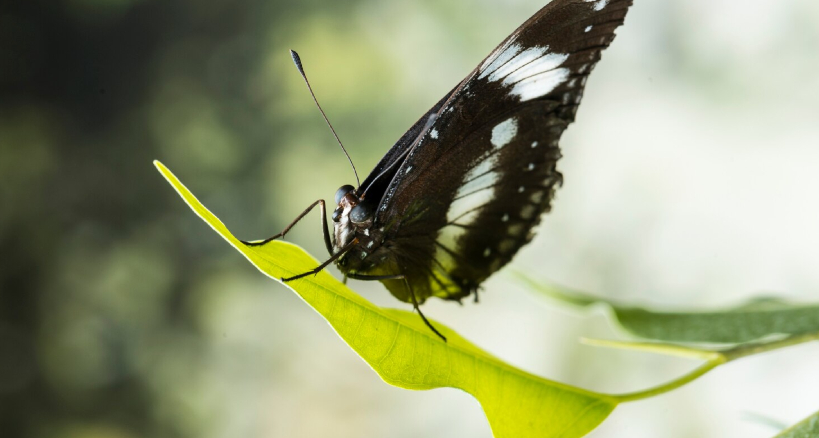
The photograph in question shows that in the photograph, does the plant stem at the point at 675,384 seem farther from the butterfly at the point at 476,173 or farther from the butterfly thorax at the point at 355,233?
the butterfly thorax at the point at 355,233

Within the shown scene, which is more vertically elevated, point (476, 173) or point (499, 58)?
point (499, 58)

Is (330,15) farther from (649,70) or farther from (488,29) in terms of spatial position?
(649,70)

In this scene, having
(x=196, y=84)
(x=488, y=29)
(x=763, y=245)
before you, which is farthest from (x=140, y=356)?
(x=763, y=245)

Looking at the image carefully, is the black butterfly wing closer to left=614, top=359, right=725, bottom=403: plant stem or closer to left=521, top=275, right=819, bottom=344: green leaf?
left=521, top=275, right=819, bottom=344: green leaf

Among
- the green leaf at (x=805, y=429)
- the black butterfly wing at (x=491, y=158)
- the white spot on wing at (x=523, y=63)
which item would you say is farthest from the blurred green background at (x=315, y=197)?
the green leaf at (x=805, y=429)

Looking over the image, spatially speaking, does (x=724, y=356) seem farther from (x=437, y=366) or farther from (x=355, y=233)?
(x=355, y=233)

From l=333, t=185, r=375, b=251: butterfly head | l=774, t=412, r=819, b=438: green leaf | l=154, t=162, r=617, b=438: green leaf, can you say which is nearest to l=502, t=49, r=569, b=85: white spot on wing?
l=333, t=185, r=375, b=251: butterfly head

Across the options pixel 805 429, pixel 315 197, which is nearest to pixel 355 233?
pixel 805 429
